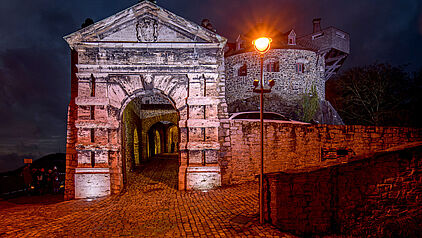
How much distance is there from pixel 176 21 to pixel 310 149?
24.2 feet

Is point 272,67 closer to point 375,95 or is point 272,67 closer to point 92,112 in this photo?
point 375,95

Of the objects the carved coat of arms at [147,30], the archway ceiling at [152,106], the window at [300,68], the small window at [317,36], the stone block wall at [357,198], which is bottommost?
the stone block wall at [357,198]

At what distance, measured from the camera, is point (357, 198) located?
16.8ft

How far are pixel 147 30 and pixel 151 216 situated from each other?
6.66m

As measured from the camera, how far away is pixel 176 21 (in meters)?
8.95

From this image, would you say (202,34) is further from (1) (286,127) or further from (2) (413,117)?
(2) (413,117)

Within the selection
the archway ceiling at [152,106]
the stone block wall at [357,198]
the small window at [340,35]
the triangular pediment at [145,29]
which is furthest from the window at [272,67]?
the stone block wall at [357,198]

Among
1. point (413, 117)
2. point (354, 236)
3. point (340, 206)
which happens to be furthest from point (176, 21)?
point (413, 117)

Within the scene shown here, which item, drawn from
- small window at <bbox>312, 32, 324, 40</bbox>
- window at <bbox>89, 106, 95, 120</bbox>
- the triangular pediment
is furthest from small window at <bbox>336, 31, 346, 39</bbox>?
window at <bbox>89, 106, 95, 120</bbox>

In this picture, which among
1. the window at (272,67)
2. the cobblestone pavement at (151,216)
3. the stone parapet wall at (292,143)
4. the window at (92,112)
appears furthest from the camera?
the window at (272,67)

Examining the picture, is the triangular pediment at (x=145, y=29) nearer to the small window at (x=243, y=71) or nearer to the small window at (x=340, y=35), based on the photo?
the small window at (x=243, y=71)

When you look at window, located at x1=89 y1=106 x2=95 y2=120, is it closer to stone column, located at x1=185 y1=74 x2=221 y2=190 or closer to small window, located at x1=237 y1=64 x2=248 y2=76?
stone column, located at x1=185 y1=74 x2=221 y2=190

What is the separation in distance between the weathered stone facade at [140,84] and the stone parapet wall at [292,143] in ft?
2.59

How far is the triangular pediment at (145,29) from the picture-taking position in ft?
28.8
